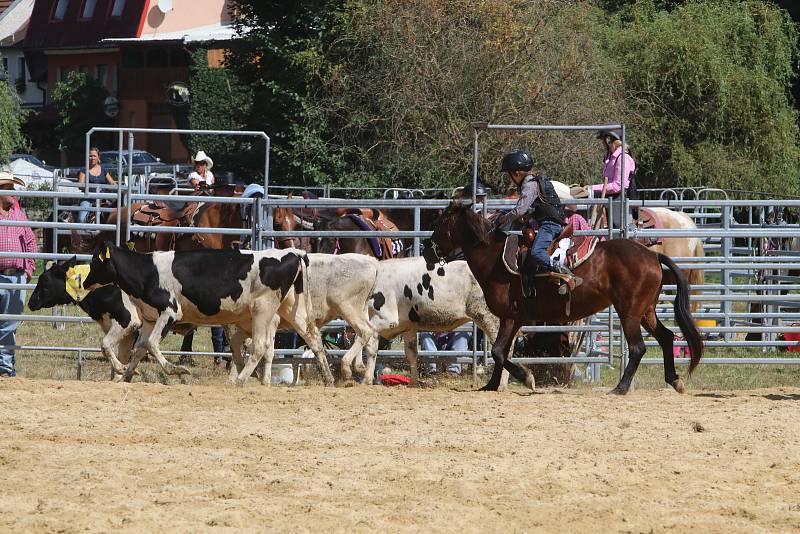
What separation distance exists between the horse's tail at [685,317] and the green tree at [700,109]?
17521 mm

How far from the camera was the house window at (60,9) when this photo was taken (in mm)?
68750

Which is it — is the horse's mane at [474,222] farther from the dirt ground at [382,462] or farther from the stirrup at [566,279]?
the dirt ground at [382,462]

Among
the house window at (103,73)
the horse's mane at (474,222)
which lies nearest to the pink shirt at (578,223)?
the horse's mane at (474,222)

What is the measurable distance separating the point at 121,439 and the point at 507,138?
1605 cm

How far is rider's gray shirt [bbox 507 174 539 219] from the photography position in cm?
1207

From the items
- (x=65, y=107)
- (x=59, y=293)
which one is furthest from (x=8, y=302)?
(x=65, y=107)

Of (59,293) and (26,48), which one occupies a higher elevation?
(26,48)

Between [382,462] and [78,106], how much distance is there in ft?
178

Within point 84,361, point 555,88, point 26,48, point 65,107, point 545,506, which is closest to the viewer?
point 545,506

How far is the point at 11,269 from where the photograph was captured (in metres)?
14.4

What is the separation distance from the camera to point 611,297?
12.5 m

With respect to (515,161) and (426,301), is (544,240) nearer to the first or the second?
(515,161)

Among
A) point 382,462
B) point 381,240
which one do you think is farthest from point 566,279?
point 382,462

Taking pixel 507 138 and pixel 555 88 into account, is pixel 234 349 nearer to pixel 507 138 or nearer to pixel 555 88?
pixel 507 138
